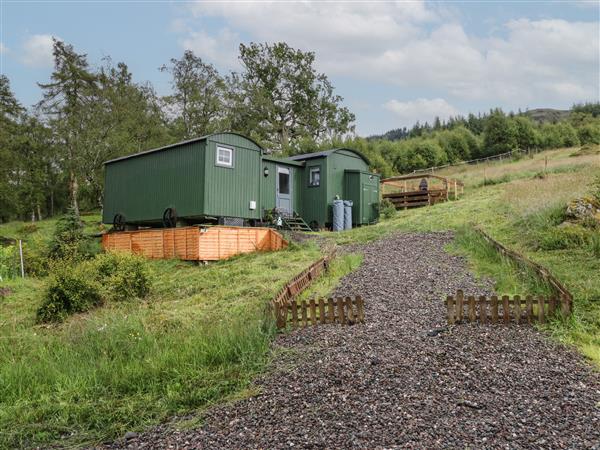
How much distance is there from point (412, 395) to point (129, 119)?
93.0ft

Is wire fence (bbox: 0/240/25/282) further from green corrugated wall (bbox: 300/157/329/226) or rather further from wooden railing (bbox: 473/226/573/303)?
wooden railing (bbox: 473/226/573/303)

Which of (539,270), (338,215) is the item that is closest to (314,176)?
(338,215)

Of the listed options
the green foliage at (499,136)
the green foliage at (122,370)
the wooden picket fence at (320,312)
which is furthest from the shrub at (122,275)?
the green foliage at (499,136)

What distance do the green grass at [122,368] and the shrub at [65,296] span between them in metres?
0.66

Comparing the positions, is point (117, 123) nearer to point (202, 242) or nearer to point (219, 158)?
point (219, 158)

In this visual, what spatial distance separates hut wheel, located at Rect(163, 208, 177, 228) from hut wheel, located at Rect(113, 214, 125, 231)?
3.10 m

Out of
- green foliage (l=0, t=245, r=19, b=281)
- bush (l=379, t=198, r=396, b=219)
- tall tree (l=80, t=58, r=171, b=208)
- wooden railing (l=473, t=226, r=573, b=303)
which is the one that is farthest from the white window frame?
tall tree (l=80, t=58, r=171, b=208)

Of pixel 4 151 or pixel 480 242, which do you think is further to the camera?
pixel 4 151

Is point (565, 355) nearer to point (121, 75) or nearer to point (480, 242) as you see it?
point (480, 242)

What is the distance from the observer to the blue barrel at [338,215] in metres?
18.1

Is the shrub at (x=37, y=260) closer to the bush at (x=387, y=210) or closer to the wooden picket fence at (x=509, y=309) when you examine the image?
the wooden picket fence at (x=509, y=309)

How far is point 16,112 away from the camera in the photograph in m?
32.7

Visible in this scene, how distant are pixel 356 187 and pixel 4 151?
20.3 meters

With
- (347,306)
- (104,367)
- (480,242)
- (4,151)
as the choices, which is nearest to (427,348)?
(347,306)
